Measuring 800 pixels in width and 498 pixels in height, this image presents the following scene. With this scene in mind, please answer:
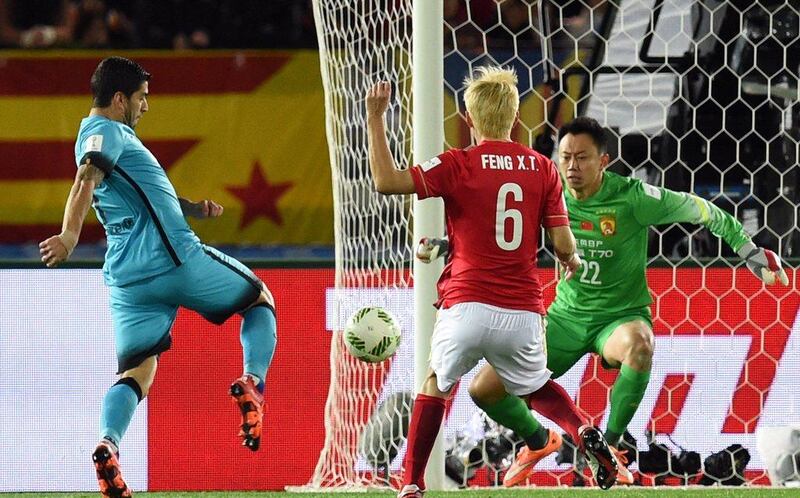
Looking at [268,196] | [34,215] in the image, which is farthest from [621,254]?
[34,215]

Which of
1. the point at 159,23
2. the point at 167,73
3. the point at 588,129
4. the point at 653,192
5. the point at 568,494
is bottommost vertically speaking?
the point at 568,494

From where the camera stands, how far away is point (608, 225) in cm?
620

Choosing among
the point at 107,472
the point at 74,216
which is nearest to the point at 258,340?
the point at 107,472

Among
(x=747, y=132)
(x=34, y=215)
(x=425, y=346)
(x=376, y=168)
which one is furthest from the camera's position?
(x=34, y=215)

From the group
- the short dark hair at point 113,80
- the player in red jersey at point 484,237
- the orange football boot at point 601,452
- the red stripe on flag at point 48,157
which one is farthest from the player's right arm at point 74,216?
the red stripe on flag at point 48,157

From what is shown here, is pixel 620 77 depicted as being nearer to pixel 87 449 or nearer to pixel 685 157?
pixel 685 157

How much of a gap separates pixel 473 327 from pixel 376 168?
59 cm

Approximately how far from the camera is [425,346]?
6.13m

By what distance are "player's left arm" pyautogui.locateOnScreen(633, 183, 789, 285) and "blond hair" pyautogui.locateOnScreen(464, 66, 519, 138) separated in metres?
1.41

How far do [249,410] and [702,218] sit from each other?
205cm

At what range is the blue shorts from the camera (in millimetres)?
5383

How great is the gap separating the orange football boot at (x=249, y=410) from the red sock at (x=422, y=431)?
57cm

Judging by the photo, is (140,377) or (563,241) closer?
(563,241)

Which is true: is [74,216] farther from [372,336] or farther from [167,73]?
[167,73]
